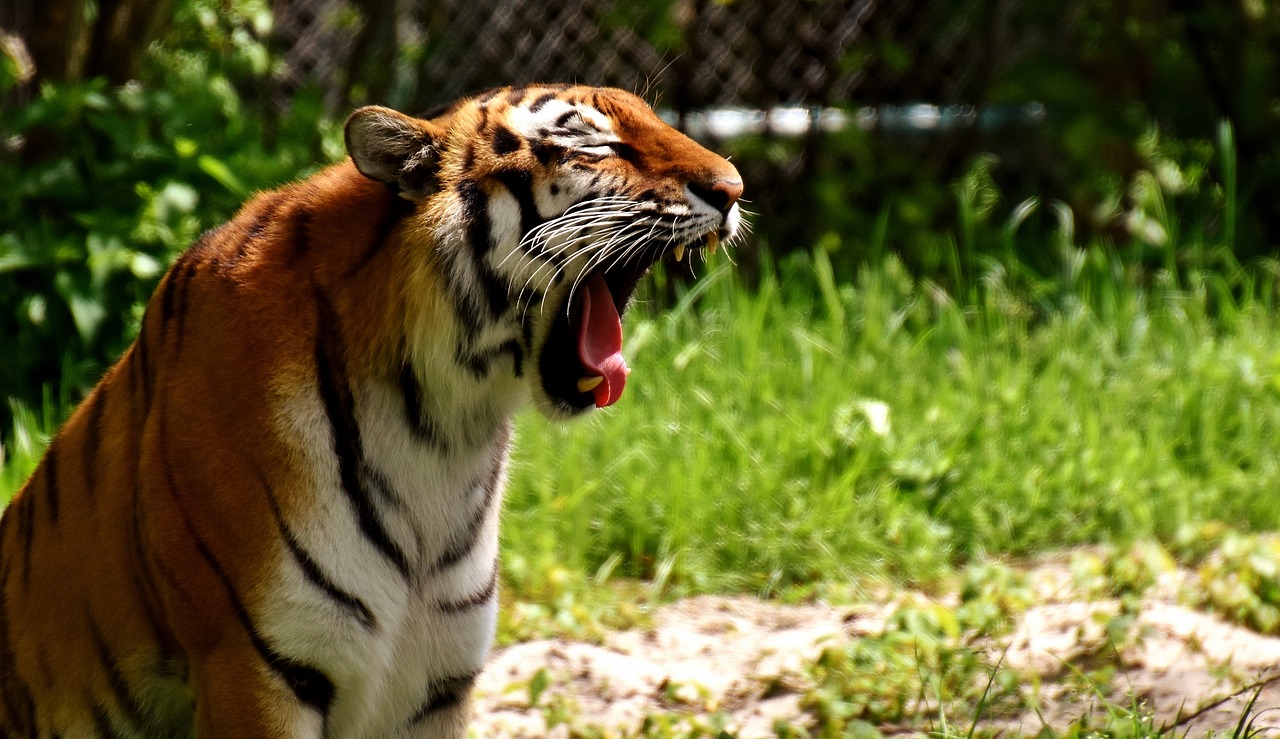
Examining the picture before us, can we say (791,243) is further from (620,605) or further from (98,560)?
(98,560)

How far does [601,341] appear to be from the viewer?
242 centimetres

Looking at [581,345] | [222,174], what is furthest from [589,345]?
[222,174]

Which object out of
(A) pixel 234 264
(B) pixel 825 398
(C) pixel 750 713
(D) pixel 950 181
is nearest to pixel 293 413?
(A) pixel 234 264

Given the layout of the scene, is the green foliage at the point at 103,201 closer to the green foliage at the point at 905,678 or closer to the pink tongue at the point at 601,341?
the pink tongue at the point at 601,341

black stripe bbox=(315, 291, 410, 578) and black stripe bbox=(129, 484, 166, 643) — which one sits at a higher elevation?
black stripe bbox=(315, 291, 410, 578)

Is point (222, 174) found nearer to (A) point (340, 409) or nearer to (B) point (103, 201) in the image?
(B) point (103, 201)

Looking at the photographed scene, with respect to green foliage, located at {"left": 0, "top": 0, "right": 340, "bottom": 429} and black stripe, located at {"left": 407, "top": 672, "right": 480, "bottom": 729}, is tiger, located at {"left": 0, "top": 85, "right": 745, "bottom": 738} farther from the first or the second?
green foliage, located at {"left": 0, "top": 0, "right": 340, "bottom": 429}

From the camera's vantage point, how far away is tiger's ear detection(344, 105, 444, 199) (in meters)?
2.20

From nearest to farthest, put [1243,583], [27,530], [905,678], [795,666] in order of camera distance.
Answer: [27,530] → [905,678] → [795,666] → [1243,583]

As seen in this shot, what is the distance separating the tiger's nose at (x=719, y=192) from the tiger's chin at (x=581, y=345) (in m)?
0.06

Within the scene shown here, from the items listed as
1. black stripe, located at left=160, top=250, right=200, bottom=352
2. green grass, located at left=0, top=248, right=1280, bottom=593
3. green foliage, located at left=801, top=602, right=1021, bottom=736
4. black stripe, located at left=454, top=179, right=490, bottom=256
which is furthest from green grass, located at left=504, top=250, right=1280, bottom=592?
black stripe, located at left=454, top=179, right=490, bottom=256

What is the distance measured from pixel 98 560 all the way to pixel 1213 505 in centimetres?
301

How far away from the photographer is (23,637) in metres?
2.54

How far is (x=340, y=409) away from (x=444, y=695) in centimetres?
57
